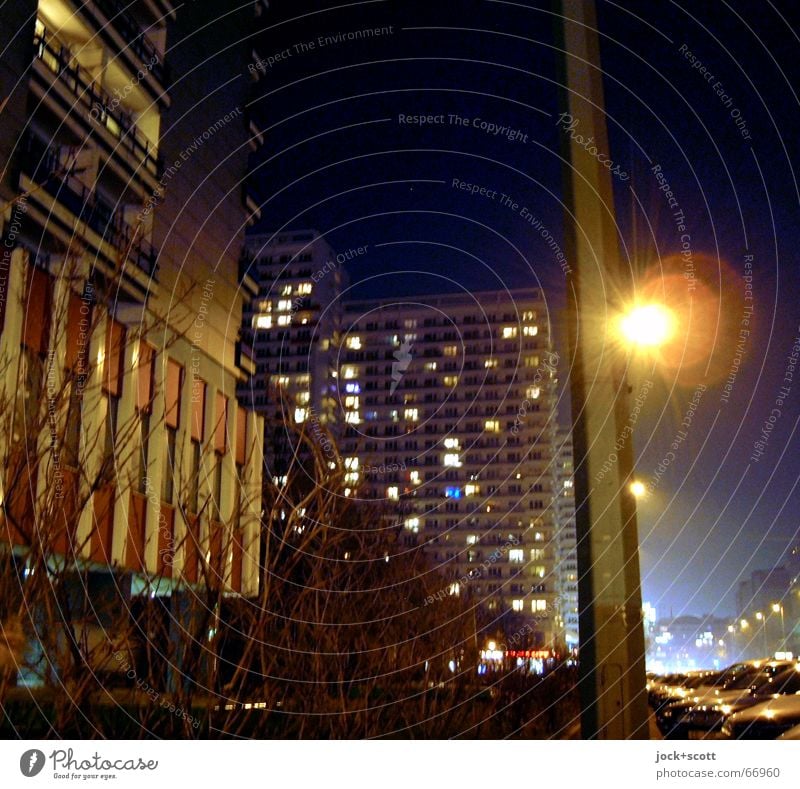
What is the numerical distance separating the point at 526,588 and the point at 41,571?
150 metres

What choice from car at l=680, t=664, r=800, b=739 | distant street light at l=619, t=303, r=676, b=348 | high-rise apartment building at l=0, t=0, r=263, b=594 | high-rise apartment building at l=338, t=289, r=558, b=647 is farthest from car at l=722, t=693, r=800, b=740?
high-rise apartment building at l=338, t=289, r=558, b=647

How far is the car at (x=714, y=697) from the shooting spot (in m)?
24.1

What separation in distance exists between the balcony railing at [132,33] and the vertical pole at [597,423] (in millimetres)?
24421

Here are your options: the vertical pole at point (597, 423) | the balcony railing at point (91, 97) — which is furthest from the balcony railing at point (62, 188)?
the vertical pole at point (597, 423)

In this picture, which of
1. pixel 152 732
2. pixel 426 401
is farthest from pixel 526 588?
pixel 152 732

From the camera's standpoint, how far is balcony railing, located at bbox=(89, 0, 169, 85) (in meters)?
30.6

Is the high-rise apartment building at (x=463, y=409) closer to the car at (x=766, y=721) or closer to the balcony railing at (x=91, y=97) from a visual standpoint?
the balcony railing at (x=91, y=97)

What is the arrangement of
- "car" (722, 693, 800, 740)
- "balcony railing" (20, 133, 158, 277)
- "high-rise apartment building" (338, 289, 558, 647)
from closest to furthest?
"car" (722, 693, 800, 740) → "balcony railing" (20, 133, 158, 277) → "high-rise apartment building" (338, 289, 558, 647)

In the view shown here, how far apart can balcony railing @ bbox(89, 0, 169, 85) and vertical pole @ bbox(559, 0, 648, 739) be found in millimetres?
24421

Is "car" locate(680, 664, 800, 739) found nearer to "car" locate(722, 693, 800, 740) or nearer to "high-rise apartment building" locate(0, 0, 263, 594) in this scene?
"car" locate(722, 693, 800, 740)

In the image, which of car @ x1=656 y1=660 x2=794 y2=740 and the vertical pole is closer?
the vertical pole

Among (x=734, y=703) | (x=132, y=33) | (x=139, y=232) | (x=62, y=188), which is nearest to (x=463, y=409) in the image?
(x=132, y=33)
